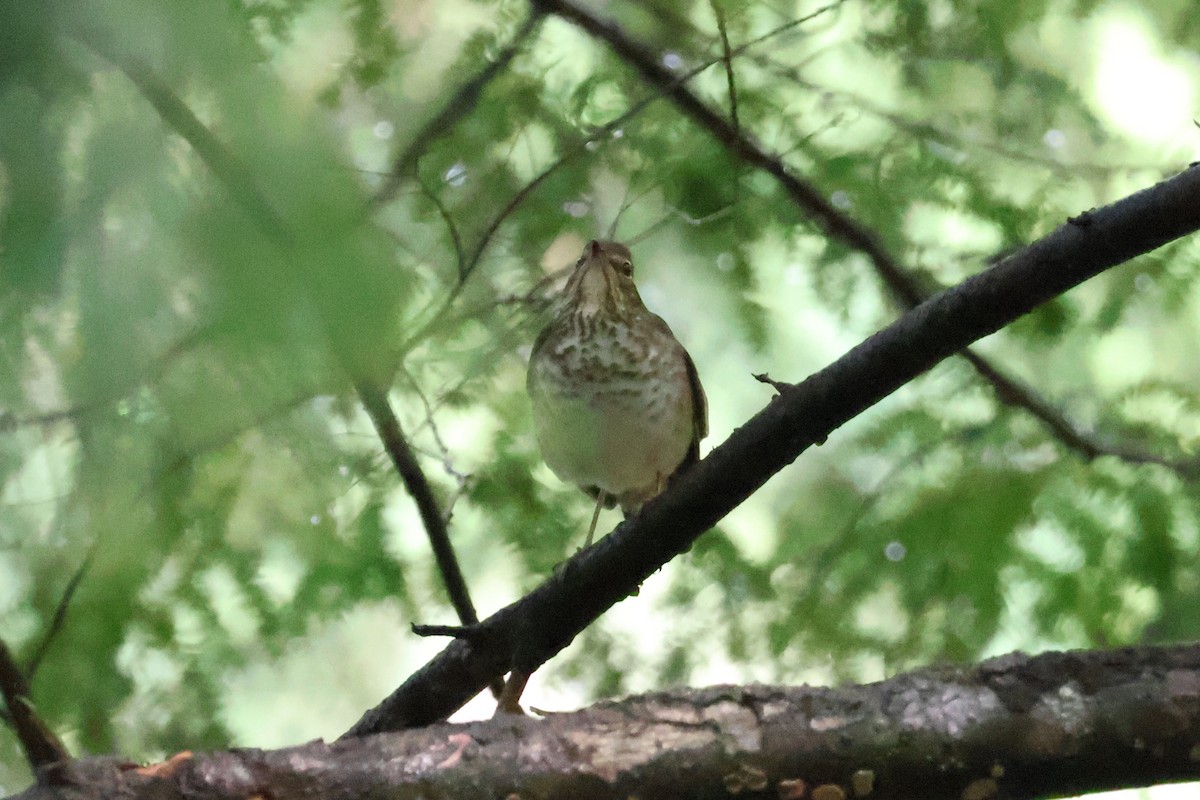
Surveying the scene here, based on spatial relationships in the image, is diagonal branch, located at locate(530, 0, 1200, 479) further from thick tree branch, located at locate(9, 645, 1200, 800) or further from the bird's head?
thick tree branch, located at locate(9, 645, 1200, 800)

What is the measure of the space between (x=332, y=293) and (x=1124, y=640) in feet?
6.33

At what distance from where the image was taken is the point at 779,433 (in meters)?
1.56

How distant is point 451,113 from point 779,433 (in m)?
0.89

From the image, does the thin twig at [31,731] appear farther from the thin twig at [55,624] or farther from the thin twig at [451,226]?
the thin twig at [451,226]

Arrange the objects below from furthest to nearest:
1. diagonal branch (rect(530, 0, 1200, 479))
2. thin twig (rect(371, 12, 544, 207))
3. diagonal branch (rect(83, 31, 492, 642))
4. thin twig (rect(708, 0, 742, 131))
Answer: diagonal branch (rect(530, 0, 1200, 479))
thin twig (rect(708, 0, 742, 131))
thin twig (rect(371, 12, 544, 207))
diagonal branch (rect(83, 31, 492, 642))

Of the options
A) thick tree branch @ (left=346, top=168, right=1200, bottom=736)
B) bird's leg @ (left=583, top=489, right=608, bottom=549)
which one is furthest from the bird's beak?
thick tree branch @ (left=346, top=168, right=1200, bottom=736)

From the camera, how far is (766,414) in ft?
5.14

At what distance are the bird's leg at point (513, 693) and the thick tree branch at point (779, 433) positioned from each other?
0.02 meters

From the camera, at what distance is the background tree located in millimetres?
2074

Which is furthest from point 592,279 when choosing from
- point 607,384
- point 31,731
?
point 31,731

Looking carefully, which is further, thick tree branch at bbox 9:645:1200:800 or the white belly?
the white belly

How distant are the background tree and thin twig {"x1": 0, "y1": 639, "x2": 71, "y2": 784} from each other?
0.77 feet

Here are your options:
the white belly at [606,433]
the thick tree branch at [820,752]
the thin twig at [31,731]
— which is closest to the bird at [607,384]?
the white belly at [606,433]

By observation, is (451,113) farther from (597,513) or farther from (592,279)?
(597,513)
